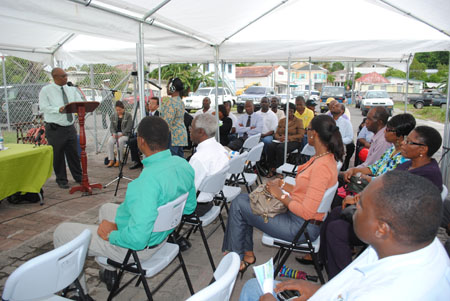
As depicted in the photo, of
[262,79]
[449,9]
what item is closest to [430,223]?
[449,9]

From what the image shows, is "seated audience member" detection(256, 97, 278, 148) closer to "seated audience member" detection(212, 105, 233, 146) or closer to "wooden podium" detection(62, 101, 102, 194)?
"seated audience member" detection(212, 105, 233, 146)

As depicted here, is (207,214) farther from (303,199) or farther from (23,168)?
(23,168)

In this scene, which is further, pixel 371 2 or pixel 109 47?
pixel 109 47

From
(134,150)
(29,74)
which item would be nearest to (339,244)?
(134,150)

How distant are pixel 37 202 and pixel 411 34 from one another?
6460 mm

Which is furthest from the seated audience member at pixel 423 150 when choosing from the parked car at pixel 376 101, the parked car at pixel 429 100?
the parked car at pixel 429 100

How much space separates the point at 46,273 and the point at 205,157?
185cm

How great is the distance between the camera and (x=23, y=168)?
4.31 meters

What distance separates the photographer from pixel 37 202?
187 inches

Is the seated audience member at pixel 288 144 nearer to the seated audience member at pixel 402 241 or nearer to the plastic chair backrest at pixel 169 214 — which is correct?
the plastic chair backrest at pixel 169 214

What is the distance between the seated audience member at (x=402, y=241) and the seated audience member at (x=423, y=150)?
1.61 metres

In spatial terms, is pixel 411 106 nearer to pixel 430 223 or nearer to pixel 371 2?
pixel 371 2

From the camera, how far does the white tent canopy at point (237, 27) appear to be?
3.83 meters

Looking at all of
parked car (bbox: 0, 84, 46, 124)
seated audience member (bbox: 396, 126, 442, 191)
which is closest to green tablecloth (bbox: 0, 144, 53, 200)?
seated audience member (bbox: 396, 126, 442, 191)
